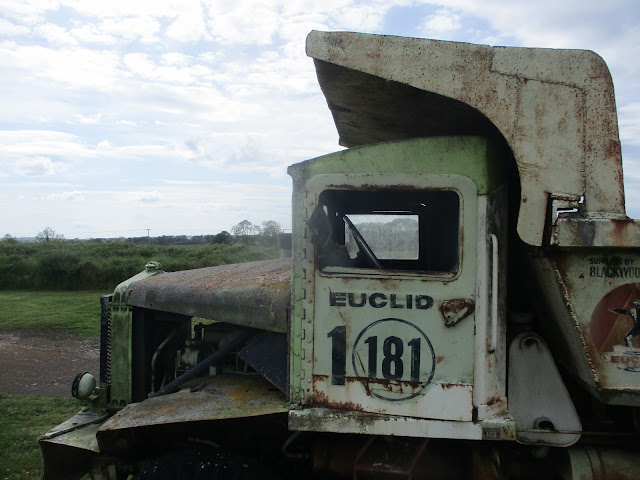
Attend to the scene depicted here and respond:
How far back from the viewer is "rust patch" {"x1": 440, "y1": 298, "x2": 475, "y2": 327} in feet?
7.89

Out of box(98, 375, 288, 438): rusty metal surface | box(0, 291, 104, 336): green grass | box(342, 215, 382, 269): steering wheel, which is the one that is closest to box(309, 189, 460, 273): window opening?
box(342, 215, 382, 269): steering wheel

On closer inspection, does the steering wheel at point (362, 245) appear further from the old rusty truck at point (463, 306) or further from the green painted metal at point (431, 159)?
the green painted metal at point (431, 159)

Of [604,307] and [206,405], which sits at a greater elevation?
[604,307]

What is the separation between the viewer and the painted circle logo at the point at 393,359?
7.98ft

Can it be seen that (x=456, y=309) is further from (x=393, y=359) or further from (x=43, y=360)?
(x=43, y=360)

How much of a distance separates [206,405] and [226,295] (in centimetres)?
62

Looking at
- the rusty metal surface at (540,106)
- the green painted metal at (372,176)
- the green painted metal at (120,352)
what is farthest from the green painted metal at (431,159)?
the green painted metal at (120,352)

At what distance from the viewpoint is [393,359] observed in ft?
8.04

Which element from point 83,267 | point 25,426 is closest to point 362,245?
point 25,426

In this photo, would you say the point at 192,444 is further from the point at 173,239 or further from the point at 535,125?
the point at 173,239

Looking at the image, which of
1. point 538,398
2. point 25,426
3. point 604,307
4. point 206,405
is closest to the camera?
point 604,307

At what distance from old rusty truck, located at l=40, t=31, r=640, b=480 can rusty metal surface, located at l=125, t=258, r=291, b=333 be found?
0.07ft

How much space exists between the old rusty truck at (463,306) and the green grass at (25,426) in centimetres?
257

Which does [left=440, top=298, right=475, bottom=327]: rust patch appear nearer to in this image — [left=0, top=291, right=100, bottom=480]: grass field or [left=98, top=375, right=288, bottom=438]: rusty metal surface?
[left=98, top=375, right=288, bottom=438]: rusty metal surface
